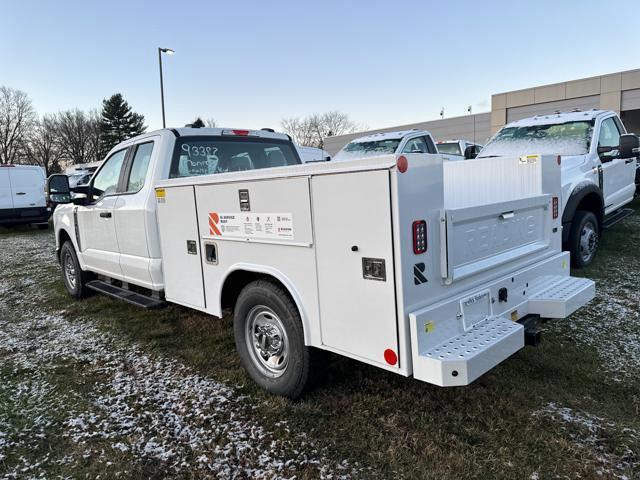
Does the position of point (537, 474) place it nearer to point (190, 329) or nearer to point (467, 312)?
point (467, 312)

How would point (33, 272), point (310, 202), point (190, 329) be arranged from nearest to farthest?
point (310, 202)
point (190, 329)
point (33, 272)

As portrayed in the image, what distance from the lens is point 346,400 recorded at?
3.43 metres

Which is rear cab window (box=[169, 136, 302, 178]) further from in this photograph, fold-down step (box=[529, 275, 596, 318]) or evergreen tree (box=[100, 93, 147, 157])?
evergreen tree (box=[100, 93, 147, 157])

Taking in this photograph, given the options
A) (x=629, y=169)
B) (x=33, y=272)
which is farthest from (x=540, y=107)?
(x=33, y=272)

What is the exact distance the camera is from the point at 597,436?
9.59 ft

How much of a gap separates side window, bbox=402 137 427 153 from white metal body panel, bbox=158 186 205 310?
22.8ft

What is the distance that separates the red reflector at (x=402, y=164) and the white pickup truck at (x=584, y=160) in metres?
4.57

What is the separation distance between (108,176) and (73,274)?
194 cm

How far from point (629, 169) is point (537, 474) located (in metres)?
7.63

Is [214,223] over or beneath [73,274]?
over

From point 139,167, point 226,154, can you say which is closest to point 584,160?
point 226,154

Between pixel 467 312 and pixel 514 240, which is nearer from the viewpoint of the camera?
pixel 467 312

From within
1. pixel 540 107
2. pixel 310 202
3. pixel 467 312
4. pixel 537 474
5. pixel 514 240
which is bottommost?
pixel 537 474

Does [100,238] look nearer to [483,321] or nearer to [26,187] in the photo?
[483,321]
